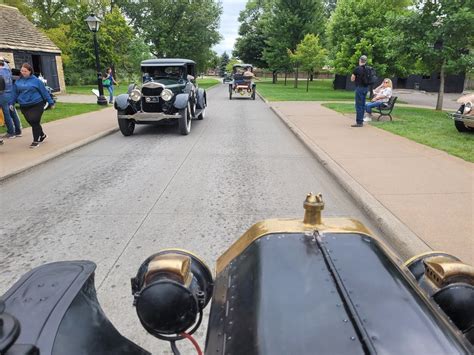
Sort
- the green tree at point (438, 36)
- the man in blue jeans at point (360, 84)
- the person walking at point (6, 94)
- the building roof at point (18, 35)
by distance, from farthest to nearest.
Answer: the building roof at point (18, 35), the green tree at point (438, 36), the man in blue jeans at point (360, 84), the person walking at point (6, 94)

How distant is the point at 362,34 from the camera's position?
2200 centimetres

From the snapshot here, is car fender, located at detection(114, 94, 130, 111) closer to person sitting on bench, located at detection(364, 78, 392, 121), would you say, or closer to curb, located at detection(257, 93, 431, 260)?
curb, located at detection(257, 93, 431, 260)

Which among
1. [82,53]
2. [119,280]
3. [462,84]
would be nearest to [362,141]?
[119,280]

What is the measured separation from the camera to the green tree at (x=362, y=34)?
69.3 ft

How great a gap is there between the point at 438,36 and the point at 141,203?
13828 mm

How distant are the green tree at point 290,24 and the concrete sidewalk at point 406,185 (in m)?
29.4

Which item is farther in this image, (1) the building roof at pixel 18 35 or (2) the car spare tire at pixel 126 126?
(1) the building roof at pixel 18 35

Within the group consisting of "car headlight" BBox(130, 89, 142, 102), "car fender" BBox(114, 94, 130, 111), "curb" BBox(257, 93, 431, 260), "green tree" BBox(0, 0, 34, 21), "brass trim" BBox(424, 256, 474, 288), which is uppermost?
"green tree" BBox(0, 0, 34, 21)

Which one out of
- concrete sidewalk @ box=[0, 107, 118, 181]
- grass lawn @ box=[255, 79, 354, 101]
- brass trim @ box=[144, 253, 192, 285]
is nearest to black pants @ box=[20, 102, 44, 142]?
concrete sidewalk @ box=[0, 107, 118, 181]

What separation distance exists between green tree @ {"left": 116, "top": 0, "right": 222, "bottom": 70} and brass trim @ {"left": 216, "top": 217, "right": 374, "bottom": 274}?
45.3 meters

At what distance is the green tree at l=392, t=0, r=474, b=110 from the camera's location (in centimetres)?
1402

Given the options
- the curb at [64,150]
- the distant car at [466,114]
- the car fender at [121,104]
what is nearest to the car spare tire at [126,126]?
the car fender at [121,104]

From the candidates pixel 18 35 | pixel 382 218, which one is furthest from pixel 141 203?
pixel 18 35

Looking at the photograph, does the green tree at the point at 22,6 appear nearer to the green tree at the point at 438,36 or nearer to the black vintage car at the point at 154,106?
the black vintage car at the point at 154,106
